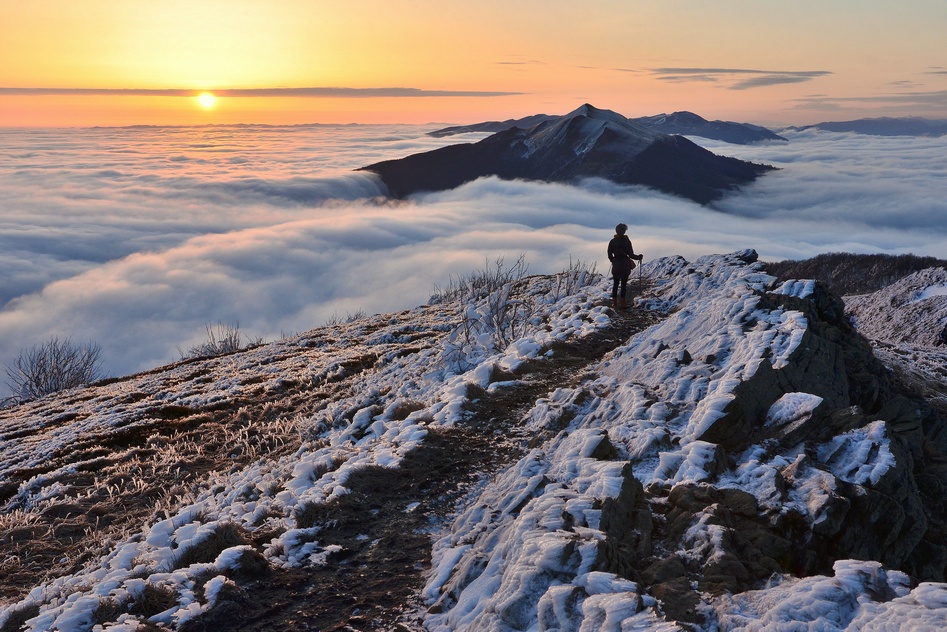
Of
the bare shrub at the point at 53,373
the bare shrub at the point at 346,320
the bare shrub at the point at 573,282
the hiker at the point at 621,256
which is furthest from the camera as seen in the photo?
the bare shrub at the point at 53,373

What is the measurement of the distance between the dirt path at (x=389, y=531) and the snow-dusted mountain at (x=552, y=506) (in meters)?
0.03

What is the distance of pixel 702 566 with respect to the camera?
5719mm

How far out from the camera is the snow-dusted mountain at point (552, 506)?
5422 millimetres

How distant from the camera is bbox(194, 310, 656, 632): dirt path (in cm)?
612

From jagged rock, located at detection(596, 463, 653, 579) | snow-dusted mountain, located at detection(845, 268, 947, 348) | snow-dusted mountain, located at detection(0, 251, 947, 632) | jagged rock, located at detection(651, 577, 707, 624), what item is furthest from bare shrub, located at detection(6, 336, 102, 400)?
snow-dusted mountain, located at detection(845, 268, 947, 348)

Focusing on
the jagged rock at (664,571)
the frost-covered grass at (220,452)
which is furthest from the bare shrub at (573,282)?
the jagged rock at (664,571)

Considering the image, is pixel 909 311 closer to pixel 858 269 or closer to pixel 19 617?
pixel 19 617

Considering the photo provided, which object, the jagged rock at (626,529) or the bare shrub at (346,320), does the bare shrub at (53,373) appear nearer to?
the bare shrub at (346,320)

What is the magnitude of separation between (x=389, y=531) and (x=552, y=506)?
7.91 feet

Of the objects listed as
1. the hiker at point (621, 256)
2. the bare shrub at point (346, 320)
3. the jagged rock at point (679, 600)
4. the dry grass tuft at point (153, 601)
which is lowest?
the bare shrub at point (346, 320)

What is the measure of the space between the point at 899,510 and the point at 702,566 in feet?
9.32

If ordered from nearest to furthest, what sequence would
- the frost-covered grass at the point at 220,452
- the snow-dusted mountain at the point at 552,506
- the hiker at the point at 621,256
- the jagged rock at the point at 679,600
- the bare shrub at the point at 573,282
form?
the jagged rock at the point at 679,600, the snow-dusted mountain at the point at 552,506, the frost-covered grass at the point at 220,452, the hiker at the point at 621,256, the bare shrub at the point at 573,282

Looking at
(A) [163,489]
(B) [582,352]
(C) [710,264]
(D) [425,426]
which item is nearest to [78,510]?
(A) [163,489]

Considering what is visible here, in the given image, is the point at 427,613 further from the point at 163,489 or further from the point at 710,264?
the point at 710,264
